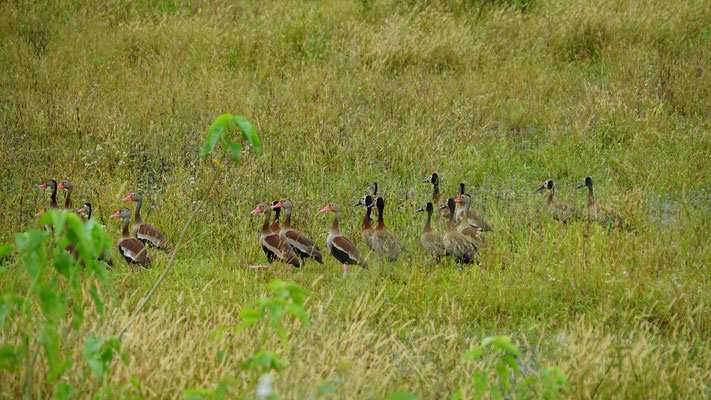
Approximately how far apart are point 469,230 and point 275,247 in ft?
5.75

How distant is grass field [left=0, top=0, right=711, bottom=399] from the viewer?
3.89 meters

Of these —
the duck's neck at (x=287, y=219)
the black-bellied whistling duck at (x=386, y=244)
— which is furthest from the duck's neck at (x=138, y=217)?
the black-bellied whistling duck at (x=386, y=244)

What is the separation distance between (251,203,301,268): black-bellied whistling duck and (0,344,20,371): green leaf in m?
2.82

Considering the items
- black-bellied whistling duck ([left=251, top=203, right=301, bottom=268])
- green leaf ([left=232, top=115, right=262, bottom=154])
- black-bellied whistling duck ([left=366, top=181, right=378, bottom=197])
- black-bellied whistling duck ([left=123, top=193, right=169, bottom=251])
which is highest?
green leaf ([left=232, top=115, right=262, bottom=154])

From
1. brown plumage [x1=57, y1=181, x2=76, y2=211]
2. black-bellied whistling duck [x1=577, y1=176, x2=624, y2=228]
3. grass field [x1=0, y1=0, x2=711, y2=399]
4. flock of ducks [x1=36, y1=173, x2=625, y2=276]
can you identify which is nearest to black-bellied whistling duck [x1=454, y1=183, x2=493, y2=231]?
flock of ducks [x1=36, y1=173, x2=625, y2=276]

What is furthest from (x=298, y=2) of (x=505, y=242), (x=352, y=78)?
(x=505, y=242)

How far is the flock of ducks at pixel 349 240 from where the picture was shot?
5.73 metres

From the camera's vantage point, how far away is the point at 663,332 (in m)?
4.80

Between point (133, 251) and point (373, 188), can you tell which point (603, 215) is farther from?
point (133, 251)

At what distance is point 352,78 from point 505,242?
5.21 meters

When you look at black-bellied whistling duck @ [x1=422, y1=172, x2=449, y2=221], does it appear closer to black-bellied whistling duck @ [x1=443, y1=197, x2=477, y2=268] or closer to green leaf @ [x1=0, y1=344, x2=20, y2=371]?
black-bellied whistling duck @ [x1=443, y1=197, x2=477, y2=268]

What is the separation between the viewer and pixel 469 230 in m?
6.39

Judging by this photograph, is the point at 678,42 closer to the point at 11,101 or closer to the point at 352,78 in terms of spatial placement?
the point at 352,78

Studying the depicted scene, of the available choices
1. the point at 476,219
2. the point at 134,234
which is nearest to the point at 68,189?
the point at 134,234
